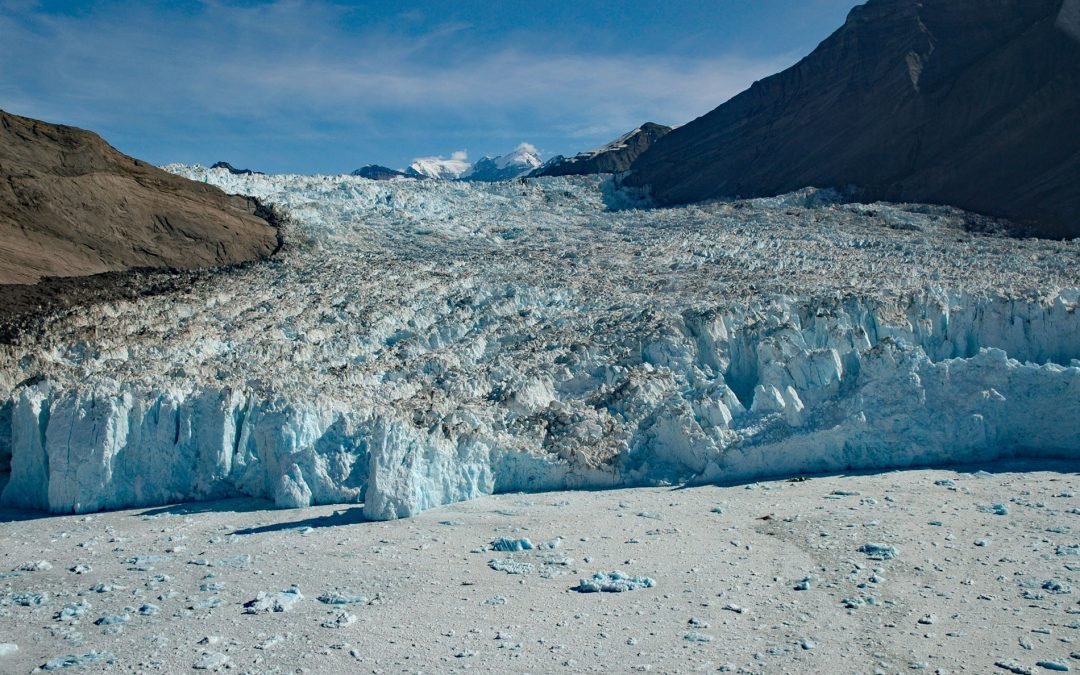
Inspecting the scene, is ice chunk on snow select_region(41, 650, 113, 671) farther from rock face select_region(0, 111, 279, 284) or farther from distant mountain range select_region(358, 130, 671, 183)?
distant mountain range select_region(358, 130, 671, 183)

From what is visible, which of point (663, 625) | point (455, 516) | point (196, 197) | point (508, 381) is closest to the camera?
point (663, 625)

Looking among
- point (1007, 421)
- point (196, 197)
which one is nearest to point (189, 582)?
point (1007, 421)

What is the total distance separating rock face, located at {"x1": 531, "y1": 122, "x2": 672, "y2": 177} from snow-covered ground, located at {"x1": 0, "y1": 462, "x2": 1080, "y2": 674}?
1997 inches

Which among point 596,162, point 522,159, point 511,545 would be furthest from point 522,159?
point 511,545

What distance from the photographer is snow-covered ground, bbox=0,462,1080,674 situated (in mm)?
8672

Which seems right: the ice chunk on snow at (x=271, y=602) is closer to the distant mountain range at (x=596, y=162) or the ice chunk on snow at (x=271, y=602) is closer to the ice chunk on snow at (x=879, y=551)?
the ice chunk on snow at (x=879, y=551)

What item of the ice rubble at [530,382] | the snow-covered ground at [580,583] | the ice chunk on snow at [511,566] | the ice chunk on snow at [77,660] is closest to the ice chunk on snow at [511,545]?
the snow-covered ground at [580,583]

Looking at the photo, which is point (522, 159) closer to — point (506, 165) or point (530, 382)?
point (506, 165)

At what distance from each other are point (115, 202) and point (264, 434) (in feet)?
65.4

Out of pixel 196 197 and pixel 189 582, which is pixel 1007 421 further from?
pixel 196 197

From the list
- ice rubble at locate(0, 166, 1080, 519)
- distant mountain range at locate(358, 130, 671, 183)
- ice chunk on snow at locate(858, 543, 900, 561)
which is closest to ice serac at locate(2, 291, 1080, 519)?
ice rubble at locate(0, 166, 1080, 519)

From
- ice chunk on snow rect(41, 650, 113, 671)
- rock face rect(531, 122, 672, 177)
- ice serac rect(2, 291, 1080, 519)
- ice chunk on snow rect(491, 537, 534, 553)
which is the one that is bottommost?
ice chunk on snow rect(41, 650, 113, 671)

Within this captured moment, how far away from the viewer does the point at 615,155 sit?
6525 centimetres

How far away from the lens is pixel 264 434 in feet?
48.2
